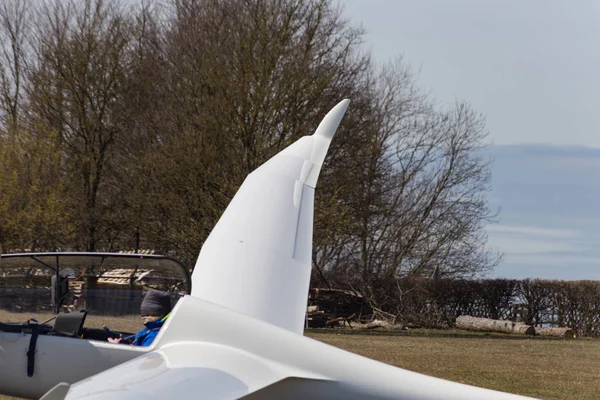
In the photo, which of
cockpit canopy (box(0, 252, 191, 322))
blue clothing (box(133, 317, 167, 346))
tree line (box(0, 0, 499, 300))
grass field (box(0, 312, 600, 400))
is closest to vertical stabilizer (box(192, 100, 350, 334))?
cockpit canopy (box(0, 252, 191, 322))

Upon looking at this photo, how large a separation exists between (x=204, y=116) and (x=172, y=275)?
16.1m

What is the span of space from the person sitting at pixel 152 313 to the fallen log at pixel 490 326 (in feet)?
57.5

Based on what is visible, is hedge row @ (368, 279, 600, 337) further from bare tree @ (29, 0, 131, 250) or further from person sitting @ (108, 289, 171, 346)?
person sitting @ (108, 289, 171, 346)

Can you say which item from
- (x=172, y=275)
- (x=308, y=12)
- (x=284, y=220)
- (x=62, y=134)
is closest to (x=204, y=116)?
(x=308, y=12)

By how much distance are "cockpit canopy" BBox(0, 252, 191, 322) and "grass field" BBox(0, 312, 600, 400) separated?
0.09m

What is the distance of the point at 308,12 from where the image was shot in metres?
22.9

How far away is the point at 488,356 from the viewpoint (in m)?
14.7

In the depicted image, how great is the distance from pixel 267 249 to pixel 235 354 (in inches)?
121

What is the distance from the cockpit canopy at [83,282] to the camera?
5.70 m

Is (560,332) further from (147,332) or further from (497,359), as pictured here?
(147,332)

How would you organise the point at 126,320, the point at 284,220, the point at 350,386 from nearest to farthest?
the point at 350,386
the point at 126,320
the point at 284,220

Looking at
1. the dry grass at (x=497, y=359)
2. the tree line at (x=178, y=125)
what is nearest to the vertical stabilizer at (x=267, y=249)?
the dry grass at (x=497, y=359)

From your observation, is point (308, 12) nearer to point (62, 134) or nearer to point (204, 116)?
point (204, 116)

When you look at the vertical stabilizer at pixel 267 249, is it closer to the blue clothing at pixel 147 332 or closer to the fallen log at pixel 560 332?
the blue clothing at pixel 147 332
